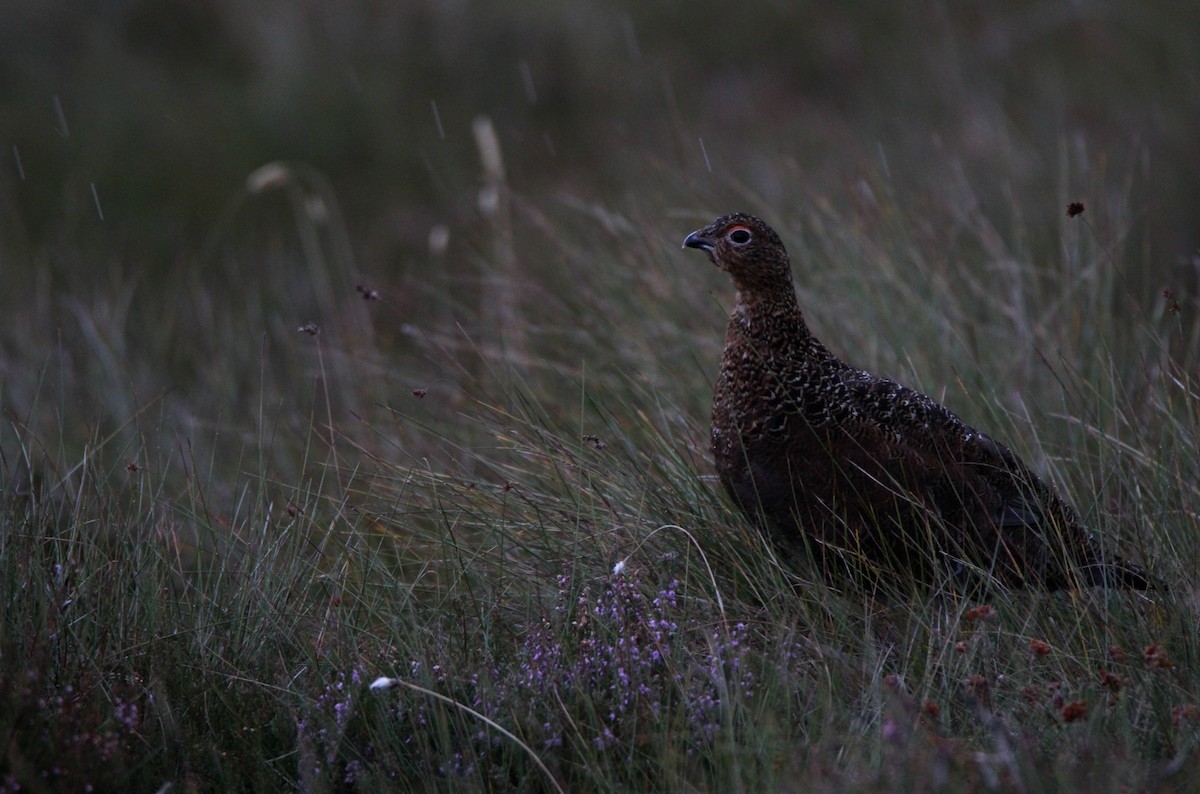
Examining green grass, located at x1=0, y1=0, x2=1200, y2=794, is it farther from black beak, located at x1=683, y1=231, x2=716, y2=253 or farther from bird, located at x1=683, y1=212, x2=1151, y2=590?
black beak, located at x1=683, y1=231, x2=716, y2=253

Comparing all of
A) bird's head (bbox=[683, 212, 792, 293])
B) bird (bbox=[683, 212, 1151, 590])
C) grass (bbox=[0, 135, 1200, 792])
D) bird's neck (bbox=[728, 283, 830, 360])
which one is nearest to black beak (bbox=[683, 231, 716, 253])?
bird's head (bbox=[683, 212, 792, 293])

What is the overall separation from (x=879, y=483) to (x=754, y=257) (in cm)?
79

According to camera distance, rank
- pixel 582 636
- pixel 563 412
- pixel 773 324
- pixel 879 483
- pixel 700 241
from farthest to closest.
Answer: pixel 563 412 < pixel 700 241 < pixel 773 324 < pixel 879 483 < pixel 582 636

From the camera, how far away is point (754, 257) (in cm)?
361

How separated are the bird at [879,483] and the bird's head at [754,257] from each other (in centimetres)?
21

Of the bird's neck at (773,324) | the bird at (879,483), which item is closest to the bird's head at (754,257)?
the bird's neck at (773,324)

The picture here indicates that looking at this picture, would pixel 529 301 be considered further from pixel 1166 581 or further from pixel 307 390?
pixel 1166 581

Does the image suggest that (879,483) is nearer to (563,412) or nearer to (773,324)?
(773,324)

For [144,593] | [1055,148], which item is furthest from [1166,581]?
[1055,148]

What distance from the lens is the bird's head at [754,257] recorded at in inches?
142

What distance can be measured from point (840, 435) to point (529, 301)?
6.61 feet

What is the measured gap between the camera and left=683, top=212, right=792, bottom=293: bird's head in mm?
3607

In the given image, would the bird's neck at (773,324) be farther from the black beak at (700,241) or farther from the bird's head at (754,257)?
the black beak at (700,241)

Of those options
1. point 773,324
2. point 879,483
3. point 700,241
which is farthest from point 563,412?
point 879,483
